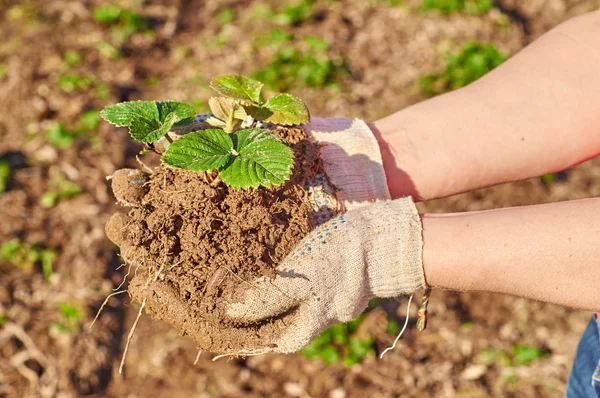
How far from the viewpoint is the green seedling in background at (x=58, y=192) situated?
3.90 metres

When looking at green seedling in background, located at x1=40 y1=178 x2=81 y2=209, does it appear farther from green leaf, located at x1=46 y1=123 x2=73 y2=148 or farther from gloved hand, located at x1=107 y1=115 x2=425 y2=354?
gloved hand, located at x1=107 y1=115 x2=425 y2=354

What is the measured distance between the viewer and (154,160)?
4188 millimetres

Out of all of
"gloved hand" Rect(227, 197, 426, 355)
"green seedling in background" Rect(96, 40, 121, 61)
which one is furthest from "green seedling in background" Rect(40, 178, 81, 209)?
"gloved hand" Rect(227, 197, 426, 355)

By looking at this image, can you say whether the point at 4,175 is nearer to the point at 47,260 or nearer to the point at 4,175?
the point at 4,175

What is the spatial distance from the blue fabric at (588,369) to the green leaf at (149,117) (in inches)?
59.3

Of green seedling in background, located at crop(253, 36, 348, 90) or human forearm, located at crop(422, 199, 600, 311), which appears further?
green seedling in background, located at crop(253, 36, 348, 90)

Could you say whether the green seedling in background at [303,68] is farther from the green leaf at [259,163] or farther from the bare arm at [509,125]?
the green leaf at [259,163]

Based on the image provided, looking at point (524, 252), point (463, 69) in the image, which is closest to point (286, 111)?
point (524, 252)

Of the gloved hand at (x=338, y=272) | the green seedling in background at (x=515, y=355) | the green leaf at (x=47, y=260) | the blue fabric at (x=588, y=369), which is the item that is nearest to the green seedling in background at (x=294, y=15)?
the green leaf at (x=47, y=260)

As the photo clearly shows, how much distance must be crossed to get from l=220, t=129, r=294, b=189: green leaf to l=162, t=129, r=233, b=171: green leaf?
33 mm

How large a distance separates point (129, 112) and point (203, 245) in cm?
48

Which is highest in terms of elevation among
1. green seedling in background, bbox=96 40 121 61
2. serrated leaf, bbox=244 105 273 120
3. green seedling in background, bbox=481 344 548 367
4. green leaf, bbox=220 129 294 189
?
serrated leaf, bbox=244 105 273 120

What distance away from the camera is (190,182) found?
67.2 inches

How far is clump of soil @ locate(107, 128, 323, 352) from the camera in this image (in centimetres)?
163
